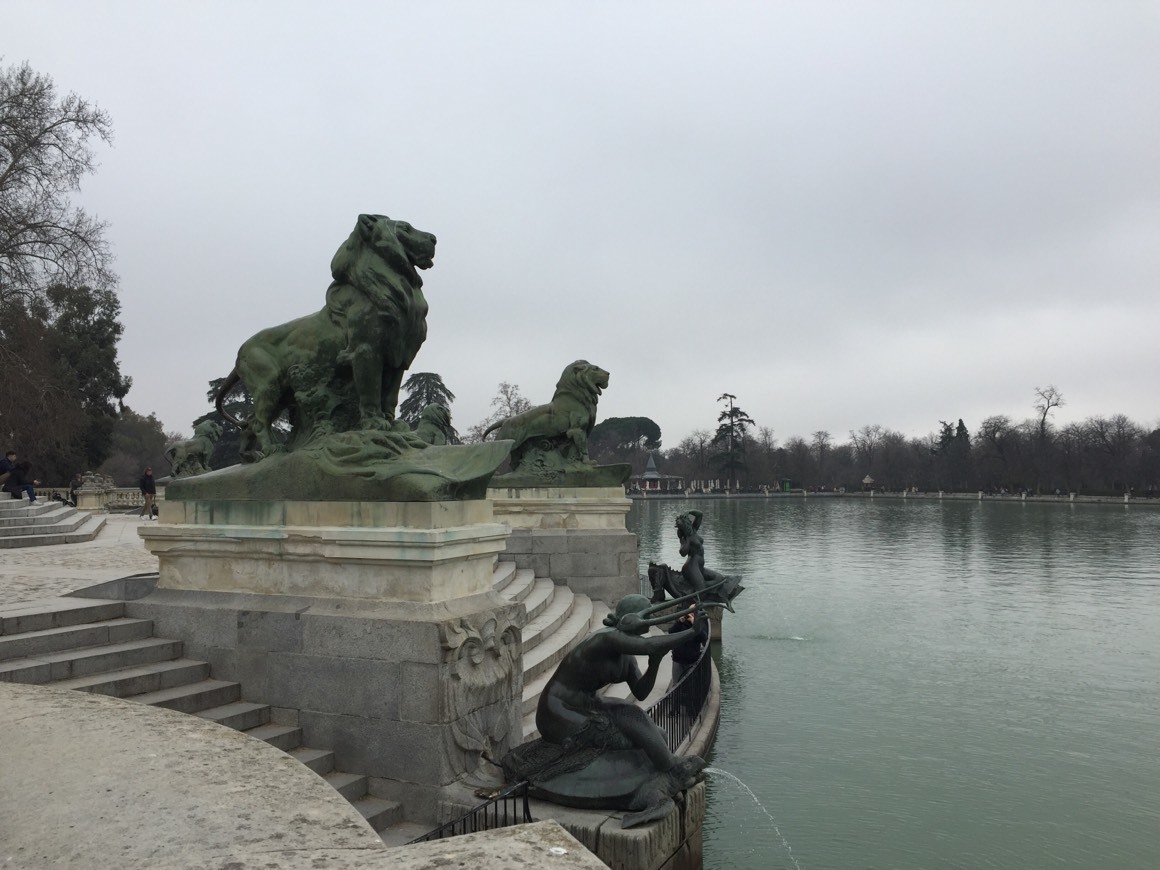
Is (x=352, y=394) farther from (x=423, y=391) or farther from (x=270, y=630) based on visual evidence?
(x=423, y=391)

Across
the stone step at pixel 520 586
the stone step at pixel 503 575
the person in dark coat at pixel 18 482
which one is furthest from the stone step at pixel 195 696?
the person in dark coat at pixel 18 482

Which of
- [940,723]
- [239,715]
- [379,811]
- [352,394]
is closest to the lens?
[379,811]

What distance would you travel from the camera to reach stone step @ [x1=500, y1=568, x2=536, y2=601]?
9875 millimetres

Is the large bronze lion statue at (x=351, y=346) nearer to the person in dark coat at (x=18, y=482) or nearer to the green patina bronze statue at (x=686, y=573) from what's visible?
the green patina bronze statue at (x=686, y=573)

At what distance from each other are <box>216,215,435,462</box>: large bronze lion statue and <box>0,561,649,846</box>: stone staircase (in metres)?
1.64

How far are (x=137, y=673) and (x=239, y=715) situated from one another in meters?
0.79

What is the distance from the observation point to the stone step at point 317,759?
511 centimetres

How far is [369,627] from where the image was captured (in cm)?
520

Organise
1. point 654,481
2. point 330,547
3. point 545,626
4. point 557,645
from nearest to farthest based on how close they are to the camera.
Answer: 1. point 330,547
2. point 557,645
3. point 545,626
4. point 654,481

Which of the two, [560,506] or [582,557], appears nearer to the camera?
[582,557]

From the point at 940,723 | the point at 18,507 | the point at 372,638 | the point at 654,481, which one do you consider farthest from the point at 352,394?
the point at 654,481

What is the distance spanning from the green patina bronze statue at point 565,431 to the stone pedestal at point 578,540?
0.44m

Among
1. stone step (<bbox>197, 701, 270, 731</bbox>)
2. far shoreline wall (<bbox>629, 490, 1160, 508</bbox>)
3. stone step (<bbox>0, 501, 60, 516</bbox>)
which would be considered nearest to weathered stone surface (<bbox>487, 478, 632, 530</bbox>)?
stone step (<bbox>197, 701, 270, 731</bbox>)

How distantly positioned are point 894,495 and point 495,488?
83365mm
